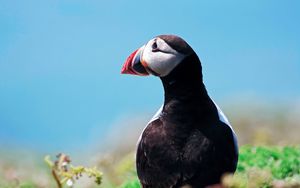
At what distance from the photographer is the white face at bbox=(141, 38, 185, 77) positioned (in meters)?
1.75

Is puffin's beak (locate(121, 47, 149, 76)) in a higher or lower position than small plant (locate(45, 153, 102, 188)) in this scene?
higher

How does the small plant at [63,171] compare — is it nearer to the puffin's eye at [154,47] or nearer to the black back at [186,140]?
the black back at [186,140]

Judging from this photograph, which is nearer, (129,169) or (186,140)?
(186,140)

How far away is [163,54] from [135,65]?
13 centimetres

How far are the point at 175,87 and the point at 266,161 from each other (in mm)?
1203

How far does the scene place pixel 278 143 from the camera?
357 centimetres

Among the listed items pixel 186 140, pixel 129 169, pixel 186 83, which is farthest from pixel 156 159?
pixel 129 169

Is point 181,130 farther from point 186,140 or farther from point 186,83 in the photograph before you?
point 186,83

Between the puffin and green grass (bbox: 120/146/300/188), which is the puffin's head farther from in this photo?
green grass (bbox: 120/146/300/188)

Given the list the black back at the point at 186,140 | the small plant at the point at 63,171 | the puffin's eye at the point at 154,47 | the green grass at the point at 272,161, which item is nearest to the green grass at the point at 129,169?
the green grass at the point at 272,161

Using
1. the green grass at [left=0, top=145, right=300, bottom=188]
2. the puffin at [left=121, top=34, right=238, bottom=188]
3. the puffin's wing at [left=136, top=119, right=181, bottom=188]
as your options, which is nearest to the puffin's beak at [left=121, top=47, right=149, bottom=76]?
the puffin at [left=121, top=34, right=238, bottom=188]

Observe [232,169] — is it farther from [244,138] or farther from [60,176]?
[244,138]

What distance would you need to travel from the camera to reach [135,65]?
1858 millimetres

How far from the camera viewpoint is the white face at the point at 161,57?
1.75m
